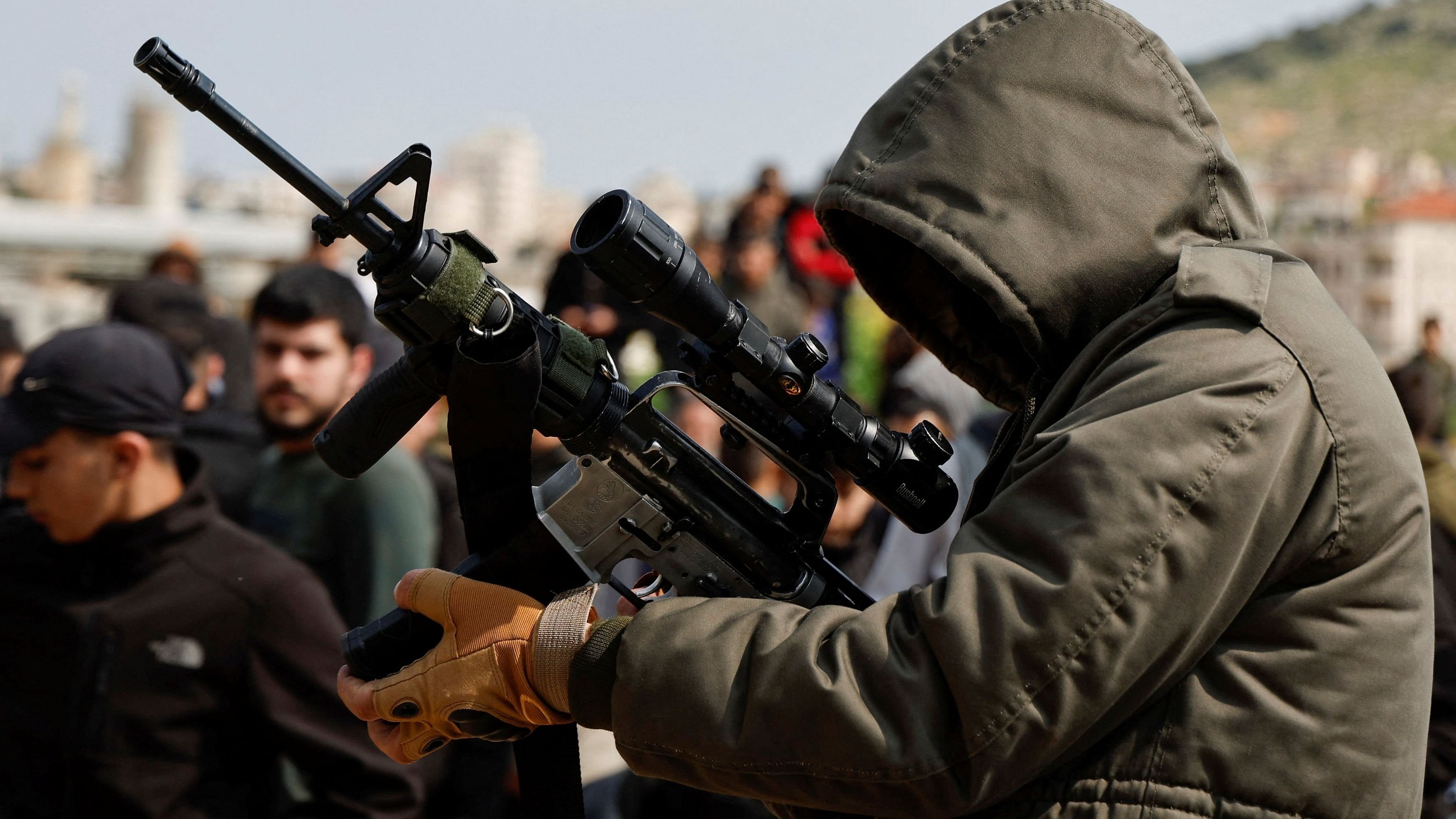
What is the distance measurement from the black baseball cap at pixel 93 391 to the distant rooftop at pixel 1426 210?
114 m

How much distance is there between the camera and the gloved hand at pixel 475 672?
2113mm

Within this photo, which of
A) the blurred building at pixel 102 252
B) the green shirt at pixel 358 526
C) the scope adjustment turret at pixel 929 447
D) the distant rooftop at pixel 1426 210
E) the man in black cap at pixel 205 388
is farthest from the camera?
the distant rooftop at pixel 1426 210

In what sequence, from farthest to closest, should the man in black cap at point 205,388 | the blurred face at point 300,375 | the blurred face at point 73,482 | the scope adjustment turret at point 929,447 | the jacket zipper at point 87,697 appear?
the man in black cap at point 205,388 < the blurred face at point 300,375 < the blurred face at point 73,482 < the jacket zipper at point 87,697 < the scope adjustment turret at point 929,447

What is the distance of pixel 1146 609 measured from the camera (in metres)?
1.71

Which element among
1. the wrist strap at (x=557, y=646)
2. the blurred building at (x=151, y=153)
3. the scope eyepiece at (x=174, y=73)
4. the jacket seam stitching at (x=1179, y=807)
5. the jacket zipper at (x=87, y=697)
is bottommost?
the blurred building at (x=151, y=153)

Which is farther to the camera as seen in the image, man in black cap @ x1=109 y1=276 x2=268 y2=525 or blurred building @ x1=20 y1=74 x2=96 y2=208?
blurred building @ x1=20 y1=74 x2=96 y2=208

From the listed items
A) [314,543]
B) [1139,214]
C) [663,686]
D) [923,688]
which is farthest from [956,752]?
[314,543]

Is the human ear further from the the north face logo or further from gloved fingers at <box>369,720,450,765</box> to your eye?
gloved fingers at <box>369,720,450,765</box>

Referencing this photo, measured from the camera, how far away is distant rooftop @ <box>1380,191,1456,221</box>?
105 m

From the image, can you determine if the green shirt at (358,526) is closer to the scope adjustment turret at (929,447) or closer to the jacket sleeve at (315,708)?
the jacket sleeve at (315,708)

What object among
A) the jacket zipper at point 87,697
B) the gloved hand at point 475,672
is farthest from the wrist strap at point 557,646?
the jacket zipper at point 87,697

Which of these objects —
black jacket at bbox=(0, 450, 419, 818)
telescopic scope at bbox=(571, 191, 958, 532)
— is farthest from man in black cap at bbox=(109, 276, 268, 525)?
telescopic scope at bbox=(571, 191, 958, 532)

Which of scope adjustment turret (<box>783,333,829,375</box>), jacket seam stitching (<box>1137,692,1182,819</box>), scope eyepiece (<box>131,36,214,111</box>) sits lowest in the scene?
jacket seam stitching (<box>1137,692,1182,819</box>)

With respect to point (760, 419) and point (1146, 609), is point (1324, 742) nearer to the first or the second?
point (1146, 609)
